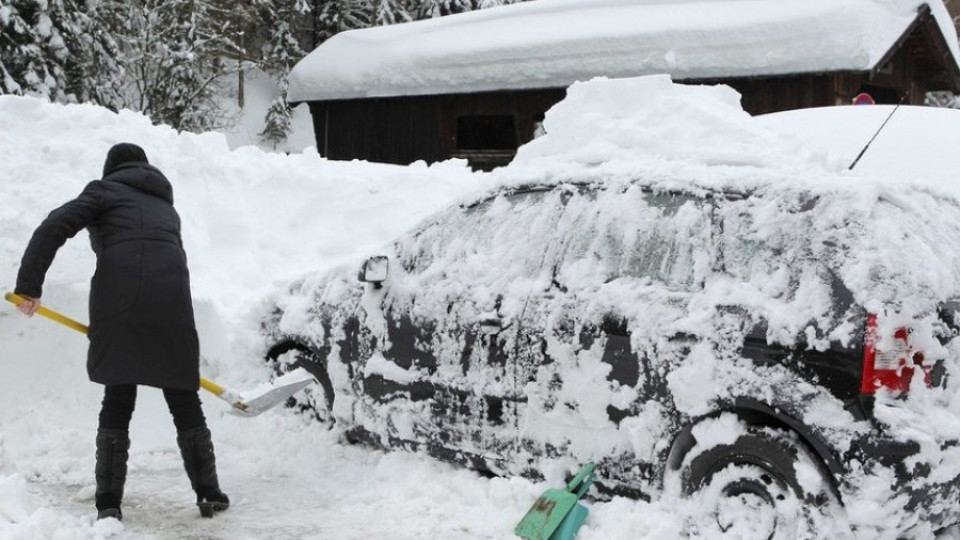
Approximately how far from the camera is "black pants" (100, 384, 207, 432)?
14.9ft

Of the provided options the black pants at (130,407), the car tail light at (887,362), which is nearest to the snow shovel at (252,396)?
the black pants at (130,407)

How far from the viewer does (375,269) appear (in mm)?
5320

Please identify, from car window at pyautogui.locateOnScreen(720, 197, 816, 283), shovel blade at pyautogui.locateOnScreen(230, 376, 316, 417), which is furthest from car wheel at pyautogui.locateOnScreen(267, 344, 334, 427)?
car window at pyautogui.locateOnScreen(720, 197, 816, 283)

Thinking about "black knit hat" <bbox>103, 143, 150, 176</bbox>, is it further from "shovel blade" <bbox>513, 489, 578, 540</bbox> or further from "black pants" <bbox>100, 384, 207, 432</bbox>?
"shovel blade" <bbox>513, 489, 578, 540</bbox>

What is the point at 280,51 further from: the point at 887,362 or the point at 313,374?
the point at 887,362

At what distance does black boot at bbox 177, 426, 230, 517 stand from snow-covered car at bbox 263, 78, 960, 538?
3.22 feet

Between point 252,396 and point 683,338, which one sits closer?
point 683,338

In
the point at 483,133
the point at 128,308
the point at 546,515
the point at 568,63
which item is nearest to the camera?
the point at 546,515

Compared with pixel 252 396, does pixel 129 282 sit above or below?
above

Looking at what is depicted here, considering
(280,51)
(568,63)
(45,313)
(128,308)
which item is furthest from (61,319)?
(280,51)

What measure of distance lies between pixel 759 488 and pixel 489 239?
75.6 inches

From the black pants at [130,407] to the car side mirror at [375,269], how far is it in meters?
1.12

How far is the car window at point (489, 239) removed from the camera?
4906mm

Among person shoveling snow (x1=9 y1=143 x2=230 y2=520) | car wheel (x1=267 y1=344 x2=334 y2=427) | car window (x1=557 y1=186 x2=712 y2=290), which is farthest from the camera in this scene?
car wheel (x1=267 y1=344 x2=334 y2=427)
